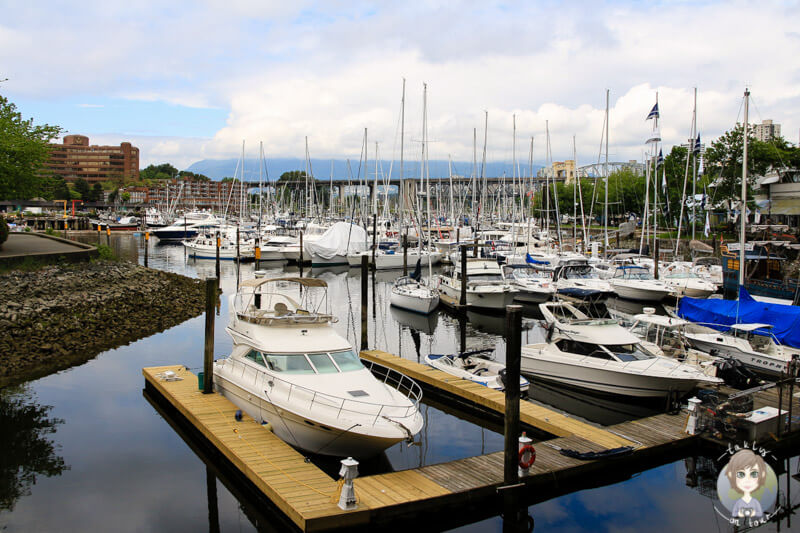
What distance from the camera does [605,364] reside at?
20.1 meters

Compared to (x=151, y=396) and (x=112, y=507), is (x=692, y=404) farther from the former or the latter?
(x=151, y=396)

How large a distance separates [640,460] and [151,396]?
15.5m

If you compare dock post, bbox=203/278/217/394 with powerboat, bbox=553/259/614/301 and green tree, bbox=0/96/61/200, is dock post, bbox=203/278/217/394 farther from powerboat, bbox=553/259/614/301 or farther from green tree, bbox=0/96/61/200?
green tree, bbox=0/96/61/200

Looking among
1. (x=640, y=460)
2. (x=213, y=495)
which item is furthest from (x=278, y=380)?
(x=640, y=460)

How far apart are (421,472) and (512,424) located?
7.48ft

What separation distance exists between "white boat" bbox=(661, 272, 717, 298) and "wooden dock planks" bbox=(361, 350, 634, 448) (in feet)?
77.2

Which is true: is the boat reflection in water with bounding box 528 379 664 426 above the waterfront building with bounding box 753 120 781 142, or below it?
below

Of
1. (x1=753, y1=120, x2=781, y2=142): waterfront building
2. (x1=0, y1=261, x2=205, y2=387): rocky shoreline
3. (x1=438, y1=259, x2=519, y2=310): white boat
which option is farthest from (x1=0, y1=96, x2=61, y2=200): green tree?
(x1=753, y1=120, x2=781, y2=142): waterfront building

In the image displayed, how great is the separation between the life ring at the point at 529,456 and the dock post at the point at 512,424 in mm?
175

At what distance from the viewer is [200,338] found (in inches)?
1158

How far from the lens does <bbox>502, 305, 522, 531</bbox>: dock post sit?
12092mm

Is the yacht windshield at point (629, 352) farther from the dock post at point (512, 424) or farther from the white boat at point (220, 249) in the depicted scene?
the white boat at point (220, 249)

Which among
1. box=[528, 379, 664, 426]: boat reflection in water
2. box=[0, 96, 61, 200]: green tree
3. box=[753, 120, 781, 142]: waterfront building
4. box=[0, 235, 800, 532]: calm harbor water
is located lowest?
box=[0, 235, 800, 532]: calm harbor water

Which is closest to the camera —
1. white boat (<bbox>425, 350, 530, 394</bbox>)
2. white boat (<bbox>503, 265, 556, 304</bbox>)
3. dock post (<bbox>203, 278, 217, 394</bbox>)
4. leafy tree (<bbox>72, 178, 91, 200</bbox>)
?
dock post (<bbox>203, 278, 217, 394</bbox>)
